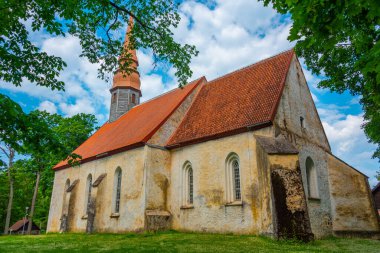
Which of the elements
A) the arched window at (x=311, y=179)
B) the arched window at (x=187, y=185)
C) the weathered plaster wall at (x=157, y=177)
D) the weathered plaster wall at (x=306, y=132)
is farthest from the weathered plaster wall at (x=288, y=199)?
the weathered plaster wall at (x=157, y=177)

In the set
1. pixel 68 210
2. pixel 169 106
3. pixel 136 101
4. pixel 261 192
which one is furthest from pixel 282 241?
pixel 136 101

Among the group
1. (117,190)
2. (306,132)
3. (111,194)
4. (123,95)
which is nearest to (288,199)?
(306,132)

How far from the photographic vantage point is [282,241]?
34.9 ft

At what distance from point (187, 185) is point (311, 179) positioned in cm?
660

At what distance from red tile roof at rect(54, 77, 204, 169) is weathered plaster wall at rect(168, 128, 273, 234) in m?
2.38

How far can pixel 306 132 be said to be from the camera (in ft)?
53.4

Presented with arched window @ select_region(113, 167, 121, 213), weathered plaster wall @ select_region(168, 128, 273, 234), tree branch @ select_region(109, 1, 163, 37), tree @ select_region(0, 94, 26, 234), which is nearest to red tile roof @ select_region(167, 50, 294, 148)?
weathered plaster wall @ select_region(168, 128, 273, 234)

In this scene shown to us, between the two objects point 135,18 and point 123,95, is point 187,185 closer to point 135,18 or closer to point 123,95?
point 135,18

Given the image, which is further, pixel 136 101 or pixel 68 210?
pixel 136 101

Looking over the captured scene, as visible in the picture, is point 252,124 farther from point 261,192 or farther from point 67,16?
point 67,16

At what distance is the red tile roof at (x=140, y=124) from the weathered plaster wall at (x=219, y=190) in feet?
7.80

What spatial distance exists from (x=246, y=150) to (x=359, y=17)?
949cm

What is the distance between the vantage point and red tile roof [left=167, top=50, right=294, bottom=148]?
568 inches

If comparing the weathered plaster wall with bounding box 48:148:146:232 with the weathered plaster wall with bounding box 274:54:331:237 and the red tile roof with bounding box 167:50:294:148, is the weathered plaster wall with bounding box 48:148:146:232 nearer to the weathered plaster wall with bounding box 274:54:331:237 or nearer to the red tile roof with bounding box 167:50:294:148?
the red tile roof with bounding box 167:50:294:148
